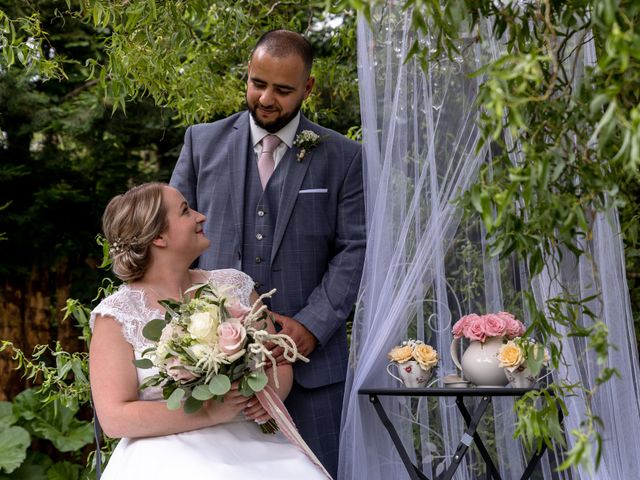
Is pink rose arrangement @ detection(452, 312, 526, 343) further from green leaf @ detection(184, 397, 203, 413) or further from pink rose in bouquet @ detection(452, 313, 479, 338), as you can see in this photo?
green leaf @ detection(184, 397, 203, 413)

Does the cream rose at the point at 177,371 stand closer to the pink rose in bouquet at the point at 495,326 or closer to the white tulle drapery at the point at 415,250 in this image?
the white tulle drapery at the point at 415,250

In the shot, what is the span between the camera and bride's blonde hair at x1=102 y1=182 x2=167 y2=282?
8.96 feet

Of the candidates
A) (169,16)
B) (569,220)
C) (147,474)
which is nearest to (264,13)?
(169,16)

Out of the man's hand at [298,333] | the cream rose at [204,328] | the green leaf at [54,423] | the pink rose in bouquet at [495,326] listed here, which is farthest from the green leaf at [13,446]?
the pink rose in bouquet at [495,326]

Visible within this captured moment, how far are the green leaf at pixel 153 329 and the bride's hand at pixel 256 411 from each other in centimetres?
33

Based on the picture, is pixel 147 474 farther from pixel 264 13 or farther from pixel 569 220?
pixel 264 13

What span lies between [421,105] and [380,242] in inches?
16.6

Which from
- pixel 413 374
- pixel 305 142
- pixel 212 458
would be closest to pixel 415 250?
pixel 413 374

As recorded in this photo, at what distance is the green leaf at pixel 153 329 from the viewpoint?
8.06 ft

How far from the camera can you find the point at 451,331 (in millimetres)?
2783

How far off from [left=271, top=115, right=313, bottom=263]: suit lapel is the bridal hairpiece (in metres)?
0.49

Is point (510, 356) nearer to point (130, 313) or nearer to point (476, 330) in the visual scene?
point (476, 330)

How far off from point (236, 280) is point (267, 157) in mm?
470

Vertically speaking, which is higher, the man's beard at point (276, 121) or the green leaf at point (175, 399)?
the man's beard at point (276, 121)
